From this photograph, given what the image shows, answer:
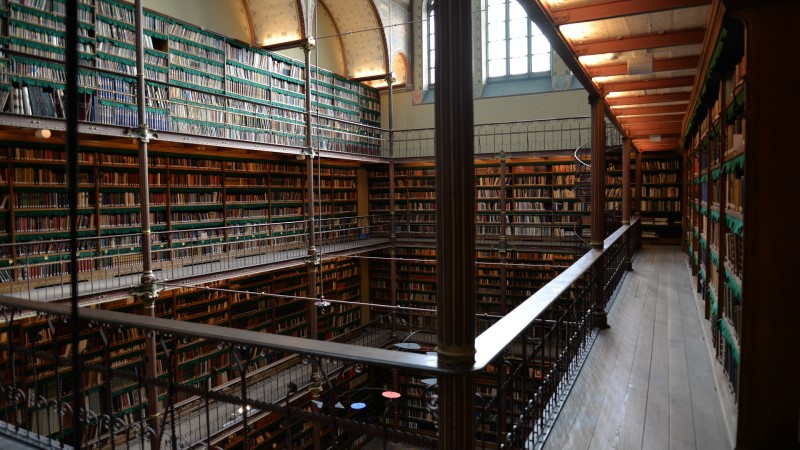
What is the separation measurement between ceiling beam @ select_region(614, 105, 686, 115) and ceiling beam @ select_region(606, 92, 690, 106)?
0.40 metres

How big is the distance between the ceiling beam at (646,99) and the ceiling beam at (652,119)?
1.08 m

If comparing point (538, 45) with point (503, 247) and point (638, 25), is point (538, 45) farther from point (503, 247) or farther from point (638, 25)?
point (638, 25)

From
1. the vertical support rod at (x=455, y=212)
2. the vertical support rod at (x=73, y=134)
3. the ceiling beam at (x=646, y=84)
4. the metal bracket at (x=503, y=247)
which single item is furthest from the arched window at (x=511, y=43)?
the vertical support rod at (x=73, y=134)

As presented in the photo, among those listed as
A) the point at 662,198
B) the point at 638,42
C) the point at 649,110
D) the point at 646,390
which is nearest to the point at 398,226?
the point at 662,198

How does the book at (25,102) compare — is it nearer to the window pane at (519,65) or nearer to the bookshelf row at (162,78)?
the bookshelf row at (162,78)

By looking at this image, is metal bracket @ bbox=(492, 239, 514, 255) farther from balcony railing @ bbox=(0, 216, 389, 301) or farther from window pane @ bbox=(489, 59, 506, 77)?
window pane @ bbox=(489, 59, 506, 77)

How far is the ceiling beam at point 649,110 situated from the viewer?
Answer: 5.68 meters

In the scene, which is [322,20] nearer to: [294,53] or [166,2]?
[294,53]

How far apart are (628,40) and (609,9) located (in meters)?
0.68

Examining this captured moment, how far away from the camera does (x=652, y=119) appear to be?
21.6 ft

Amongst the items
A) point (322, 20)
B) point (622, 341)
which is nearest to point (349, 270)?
point (322, 20)

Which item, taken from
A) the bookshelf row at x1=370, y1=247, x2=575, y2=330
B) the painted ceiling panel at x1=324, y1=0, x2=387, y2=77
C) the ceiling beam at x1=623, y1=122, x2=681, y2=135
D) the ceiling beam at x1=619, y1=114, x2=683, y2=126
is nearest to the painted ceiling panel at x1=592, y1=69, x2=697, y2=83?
the ceiling beam at x1=619, y1=114, x2=683, y2=126

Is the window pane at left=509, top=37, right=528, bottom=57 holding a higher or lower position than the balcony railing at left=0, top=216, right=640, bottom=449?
higher

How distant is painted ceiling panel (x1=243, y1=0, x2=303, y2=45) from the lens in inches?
358
